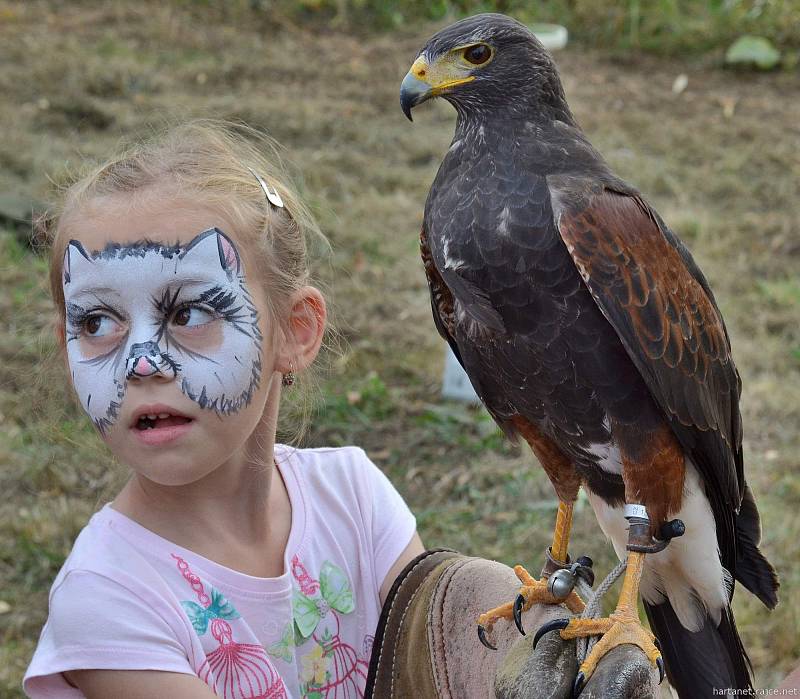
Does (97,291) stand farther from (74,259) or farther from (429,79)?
(429,79)

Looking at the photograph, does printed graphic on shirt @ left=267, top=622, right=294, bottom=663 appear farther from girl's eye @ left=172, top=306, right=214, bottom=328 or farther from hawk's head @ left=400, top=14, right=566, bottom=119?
hawk's head @ left=400, top=14, right=566, bottom=119

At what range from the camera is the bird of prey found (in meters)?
1.92

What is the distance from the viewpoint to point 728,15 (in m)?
9.50

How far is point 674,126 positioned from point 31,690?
7.15 m

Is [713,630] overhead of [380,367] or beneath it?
overhead

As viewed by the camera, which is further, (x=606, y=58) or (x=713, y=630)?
(x=606, y=58)

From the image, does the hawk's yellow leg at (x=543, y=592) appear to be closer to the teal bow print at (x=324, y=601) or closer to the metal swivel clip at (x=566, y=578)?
the metal swivel clip at (x=566, y=578)

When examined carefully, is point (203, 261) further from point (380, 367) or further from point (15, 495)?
point (380, 367)

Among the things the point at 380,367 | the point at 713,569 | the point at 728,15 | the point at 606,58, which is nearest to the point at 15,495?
the point at 380,367

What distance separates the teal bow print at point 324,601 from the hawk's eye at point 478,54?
44.7 inches

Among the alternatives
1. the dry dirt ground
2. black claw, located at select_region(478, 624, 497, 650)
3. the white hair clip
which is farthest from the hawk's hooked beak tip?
black claw, located at select_region(478, 624, 497, 650)

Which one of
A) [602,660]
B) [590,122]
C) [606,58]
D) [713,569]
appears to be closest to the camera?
[602,660]

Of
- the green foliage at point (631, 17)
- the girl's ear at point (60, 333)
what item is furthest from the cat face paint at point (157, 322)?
the green foliage at point (631, 17)

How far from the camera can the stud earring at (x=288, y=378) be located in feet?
7.16
